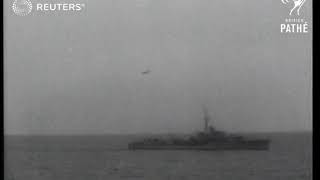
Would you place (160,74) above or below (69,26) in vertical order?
below

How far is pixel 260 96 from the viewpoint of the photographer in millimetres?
3832

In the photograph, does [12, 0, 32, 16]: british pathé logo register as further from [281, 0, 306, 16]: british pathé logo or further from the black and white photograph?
[281, 0, 306, 16]: british pathé logo

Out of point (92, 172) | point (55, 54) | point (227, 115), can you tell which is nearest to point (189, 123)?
point (227, 115)

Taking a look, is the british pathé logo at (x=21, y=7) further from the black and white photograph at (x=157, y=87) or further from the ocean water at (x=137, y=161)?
the ocean water at (x=137, y=161)

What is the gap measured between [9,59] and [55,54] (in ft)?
0.89

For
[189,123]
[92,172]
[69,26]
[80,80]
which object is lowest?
[92,172]

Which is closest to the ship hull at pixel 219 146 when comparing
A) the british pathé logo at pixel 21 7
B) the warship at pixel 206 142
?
the warship at pixel 206 142

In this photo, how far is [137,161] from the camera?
3814 mm

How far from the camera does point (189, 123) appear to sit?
151 inches

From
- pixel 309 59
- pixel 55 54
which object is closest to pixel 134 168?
pixel 55 54

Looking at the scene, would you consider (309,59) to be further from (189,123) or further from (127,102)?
(127,102)

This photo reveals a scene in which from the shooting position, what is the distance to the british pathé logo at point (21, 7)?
12.5 feet

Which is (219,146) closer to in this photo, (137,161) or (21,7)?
(137,161)

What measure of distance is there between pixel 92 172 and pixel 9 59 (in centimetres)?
82
